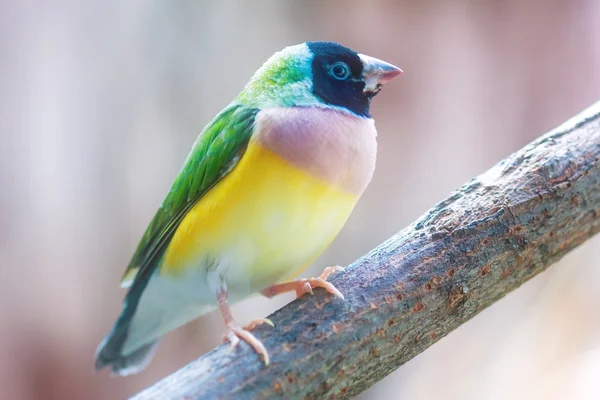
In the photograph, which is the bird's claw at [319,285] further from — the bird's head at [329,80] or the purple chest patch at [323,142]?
the bird's head at [329,80]

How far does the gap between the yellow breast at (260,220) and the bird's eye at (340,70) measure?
33cm

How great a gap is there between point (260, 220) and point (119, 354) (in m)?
0.77

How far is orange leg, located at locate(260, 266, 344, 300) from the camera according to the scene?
1.28m

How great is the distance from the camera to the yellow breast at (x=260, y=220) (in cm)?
124

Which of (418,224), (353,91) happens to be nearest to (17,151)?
(353,91)

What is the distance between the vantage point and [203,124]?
8.50 feet

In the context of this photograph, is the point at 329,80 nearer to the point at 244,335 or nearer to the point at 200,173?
the point at 200,173

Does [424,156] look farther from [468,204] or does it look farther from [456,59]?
[468,204]

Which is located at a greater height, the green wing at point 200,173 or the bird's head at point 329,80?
the bird's head at point 329,80

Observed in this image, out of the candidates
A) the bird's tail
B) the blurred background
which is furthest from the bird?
the blurred background

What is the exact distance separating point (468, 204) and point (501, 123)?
1.67m

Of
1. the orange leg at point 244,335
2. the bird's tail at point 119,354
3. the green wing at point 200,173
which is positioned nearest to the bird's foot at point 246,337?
the orange leg at point 244,335

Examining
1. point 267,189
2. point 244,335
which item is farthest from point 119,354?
point 267,189

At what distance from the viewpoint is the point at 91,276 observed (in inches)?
97.4
